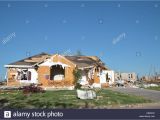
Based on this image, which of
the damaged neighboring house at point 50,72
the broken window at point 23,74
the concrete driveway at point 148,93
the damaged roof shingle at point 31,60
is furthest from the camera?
the damaged roof shingle at point 31,60

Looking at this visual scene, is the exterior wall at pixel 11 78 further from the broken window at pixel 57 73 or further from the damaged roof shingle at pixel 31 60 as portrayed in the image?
the broken window at pixel 57 73

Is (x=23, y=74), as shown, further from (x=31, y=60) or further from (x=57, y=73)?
(x=57, y=73)

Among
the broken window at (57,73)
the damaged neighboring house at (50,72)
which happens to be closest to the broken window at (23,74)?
the damaged neighboring house at (50,72)

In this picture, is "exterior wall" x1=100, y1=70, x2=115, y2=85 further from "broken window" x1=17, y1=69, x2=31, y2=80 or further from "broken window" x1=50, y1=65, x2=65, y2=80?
"broken window" x1=17, y1=69, x2=31, y2=80

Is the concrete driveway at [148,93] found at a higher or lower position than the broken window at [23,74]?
lower

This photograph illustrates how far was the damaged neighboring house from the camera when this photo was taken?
125 ft

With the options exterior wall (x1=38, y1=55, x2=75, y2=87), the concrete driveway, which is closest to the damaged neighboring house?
exterior wall (x1=38, y1=55, x2=75, y2=87)

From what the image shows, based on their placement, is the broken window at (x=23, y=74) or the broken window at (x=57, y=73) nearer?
the broken window at (x=57, y=73)

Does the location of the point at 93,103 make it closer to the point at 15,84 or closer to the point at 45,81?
the point at 45,81

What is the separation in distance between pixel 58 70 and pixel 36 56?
695 centimetres

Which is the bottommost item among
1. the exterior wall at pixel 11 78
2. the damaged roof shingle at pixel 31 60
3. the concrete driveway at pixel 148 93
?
the concrete driveway at pixel 148 93

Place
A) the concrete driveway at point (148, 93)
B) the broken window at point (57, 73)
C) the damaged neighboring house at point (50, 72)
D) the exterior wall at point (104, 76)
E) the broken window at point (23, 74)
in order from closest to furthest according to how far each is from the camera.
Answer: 1. the concrete driveway at point (148, 93)
2. the damaged neighboring house at point (50, 72)
3. the broken window at point (57, 73)
4. the broken window at point (23, 74)
5. the exterior wall at point (104, 76)

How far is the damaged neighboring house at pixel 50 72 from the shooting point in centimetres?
3822

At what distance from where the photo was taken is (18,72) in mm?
41094
